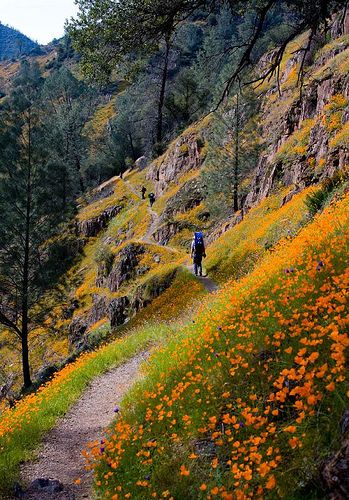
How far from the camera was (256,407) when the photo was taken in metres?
4.62

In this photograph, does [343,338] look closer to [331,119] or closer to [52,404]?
[52,404]

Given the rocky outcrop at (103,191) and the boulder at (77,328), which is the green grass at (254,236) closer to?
the boulder at (77,328)

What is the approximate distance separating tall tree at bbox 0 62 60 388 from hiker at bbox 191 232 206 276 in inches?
405

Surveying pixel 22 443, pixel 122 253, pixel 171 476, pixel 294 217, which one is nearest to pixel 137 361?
pixel 22 443

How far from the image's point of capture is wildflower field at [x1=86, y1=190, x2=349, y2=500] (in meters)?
3.85

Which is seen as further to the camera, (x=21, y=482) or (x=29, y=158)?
(x=29, y=158)

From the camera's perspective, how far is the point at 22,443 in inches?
332

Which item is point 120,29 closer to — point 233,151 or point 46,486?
point 46,486

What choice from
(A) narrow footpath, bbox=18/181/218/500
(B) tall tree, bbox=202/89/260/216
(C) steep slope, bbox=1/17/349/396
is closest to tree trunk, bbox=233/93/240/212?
(B) tall tree, bbox=202/89/260/216

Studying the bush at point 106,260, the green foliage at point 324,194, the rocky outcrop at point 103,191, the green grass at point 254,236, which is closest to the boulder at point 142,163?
the rocky outcrop at point 103,191

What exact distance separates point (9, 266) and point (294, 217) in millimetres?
17140

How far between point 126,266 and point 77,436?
28063 millimetres

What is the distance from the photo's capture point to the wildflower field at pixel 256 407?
3.85 metres

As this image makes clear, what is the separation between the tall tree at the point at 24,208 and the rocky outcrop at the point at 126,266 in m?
9.68
